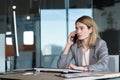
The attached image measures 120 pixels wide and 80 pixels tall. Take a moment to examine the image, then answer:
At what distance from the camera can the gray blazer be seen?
3.01 m

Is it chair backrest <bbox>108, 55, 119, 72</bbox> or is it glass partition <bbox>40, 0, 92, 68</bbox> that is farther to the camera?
glass partition <bbox>40, 0, 92, 68</bbox>

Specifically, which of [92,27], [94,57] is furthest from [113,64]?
[92,27]

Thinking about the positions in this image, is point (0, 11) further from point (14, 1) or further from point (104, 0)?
point (104, 0)

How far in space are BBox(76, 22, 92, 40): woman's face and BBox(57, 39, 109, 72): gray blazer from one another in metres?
0.12

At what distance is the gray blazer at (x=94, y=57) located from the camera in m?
3.01

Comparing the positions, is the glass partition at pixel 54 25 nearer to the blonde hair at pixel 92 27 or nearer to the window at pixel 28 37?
the window at pixel 28 37

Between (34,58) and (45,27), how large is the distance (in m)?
0.66

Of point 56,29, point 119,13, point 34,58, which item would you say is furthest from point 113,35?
point 34,58

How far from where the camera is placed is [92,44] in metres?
3.18

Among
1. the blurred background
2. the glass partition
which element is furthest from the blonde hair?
the glass partition

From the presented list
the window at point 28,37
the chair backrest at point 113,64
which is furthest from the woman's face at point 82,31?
the window at point 28,37

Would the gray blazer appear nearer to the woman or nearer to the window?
the woman

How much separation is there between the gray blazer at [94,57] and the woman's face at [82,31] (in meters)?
0.12

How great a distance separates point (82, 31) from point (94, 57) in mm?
258
